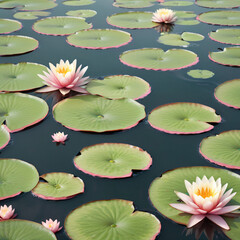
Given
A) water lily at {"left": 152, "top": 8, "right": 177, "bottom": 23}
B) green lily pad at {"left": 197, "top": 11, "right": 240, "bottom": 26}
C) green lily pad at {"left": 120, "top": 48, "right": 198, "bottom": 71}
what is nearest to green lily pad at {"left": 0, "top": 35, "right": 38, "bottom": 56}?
green lily pad at {"left": 120, "top": 48, "right": 198, "bottom": 71}

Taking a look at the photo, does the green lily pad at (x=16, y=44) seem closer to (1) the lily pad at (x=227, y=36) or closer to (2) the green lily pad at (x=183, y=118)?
(2) the green lily pad at (x=183, y=118)

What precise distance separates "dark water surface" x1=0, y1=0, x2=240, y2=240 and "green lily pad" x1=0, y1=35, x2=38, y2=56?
0.34 feet

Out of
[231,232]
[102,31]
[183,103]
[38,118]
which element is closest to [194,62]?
[183,103]

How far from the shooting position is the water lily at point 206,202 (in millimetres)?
2293

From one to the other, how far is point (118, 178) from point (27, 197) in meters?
0.61

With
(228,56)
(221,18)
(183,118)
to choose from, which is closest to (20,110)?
(183,118)

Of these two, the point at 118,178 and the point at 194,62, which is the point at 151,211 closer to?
the point at 118,178

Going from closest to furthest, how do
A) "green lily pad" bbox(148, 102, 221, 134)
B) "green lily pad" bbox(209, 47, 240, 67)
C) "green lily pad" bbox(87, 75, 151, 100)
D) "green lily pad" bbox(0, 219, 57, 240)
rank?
1. "green lily pad" bbox(0, 219, 57, 240)
2. "green lily pad" bbox(148, 102, 221, 134)
3. "green lily pad" bbox(87, 75, 151, 100)
4. "green lily pad" bbox(209, 47, 240, 67)

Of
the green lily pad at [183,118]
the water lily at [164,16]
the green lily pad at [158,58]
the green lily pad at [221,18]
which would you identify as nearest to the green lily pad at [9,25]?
the green lily pad at [158,58]

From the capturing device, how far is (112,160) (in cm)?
283

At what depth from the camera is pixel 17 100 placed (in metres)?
3.67

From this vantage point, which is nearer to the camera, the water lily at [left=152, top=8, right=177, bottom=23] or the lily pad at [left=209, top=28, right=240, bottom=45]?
the lily pad at [left=209, top=28, right=240, bottom=45]

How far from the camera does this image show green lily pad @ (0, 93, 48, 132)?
11.0 feet

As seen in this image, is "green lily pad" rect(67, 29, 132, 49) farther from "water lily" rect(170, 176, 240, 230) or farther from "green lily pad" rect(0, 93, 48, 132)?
"water lily" rect(170, 176, 240, 230)
